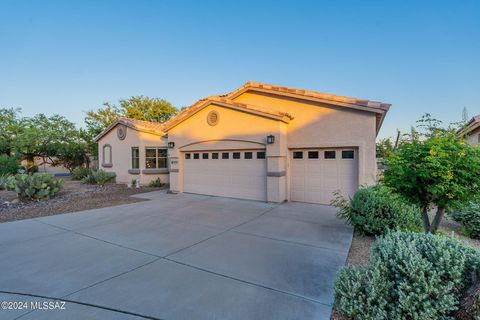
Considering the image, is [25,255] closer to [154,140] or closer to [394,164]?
[394,164]

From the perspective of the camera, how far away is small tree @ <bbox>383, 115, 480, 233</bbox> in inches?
138

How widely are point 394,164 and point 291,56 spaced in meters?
9.36

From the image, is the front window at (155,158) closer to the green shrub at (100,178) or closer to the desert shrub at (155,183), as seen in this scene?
the desert shrub at (155,183)

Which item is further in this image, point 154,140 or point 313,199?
point 154,140

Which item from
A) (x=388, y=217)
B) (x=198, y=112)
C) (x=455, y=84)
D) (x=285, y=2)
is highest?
(x=285, y=2)

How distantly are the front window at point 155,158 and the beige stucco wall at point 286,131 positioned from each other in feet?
16.9

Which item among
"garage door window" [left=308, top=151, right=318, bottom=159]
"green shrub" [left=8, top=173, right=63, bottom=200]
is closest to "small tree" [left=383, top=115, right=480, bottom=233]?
"garage door window" [left=308, top=151, right=318, bottom=159]

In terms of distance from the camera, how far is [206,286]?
10.5 feet

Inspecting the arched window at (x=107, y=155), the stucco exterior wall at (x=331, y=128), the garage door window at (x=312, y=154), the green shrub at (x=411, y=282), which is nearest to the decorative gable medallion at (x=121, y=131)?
the arched window at (x=107, y=155)

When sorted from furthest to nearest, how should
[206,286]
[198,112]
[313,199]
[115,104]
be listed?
[115,104], [198,112], [313,199], [206,286]

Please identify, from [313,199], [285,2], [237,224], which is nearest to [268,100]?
[285,2]

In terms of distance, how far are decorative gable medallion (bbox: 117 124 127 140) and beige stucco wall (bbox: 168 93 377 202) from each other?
23.6 feet

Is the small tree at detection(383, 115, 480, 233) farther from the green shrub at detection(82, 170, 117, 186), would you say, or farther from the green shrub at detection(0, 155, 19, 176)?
the green shrub at detection(0, 155, 19, 176)

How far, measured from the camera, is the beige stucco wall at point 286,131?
8023 mm
